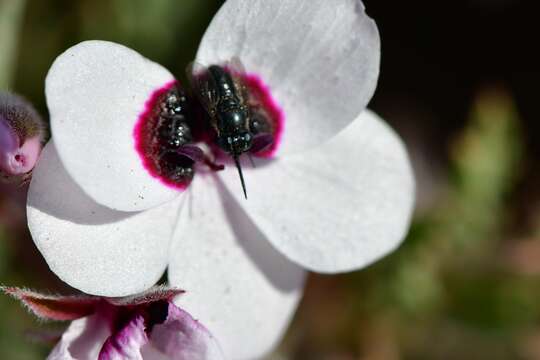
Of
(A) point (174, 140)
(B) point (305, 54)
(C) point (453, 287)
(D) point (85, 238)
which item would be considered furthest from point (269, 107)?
(C) point (453, 287)

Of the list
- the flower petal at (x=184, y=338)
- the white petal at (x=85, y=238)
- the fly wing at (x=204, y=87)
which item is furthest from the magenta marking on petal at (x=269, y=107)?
the flower petal at (x=184, y=338)

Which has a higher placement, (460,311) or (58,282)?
(58,282)

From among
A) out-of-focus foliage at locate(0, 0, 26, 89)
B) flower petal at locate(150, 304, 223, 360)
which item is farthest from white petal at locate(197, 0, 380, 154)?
out-of-focus foliage at locate(0, 0, 26, 89)

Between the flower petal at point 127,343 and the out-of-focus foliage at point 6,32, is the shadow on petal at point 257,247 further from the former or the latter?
the out-of-focus foliage at point 6,32

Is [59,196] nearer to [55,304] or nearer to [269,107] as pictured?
[55,304]

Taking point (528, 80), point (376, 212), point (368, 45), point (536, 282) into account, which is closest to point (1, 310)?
point (376, 212)

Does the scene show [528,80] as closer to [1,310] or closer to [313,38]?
[313,38]

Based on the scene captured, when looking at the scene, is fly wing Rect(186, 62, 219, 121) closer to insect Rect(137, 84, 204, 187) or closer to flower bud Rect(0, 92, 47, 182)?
insect Rect(137, 84, 204, 187)
